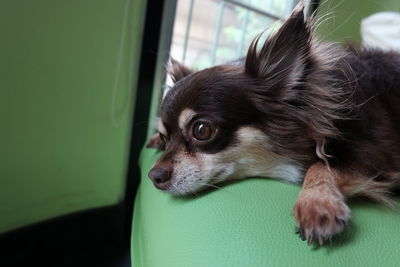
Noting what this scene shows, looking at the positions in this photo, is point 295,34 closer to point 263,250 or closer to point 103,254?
point 263,250

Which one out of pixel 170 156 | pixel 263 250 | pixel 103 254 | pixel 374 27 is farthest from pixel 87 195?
pixel 374 27

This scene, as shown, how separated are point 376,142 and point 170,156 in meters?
0.49

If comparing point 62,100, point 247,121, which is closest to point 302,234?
point 247,121

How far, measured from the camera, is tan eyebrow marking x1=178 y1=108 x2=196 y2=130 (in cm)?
89

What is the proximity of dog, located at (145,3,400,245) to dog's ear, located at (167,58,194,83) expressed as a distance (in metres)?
0.28

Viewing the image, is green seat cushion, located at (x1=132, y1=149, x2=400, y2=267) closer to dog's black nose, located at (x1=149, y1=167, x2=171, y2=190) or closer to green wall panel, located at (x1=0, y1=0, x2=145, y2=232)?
dog's black nose, located at (x1=149, y1=167, x2=171, y2=190)

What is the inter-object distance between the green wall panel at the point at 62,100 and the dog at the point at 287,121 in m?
0.70

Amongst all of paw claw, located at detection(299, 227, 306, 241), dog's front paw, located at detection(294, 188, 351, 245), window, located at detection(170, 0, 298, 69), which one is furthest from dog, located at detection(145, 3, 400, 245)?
window, located at detection(170, 0, 298, 69)

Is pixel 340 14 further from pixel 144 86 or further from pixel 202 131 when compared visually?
pixel 144 86

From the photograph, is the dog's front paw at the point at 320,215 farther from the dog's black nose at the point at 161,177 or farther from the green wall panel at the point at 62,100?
the green wall panel at the point at 62,100

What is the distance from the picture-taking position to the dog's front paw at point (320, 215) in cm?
64

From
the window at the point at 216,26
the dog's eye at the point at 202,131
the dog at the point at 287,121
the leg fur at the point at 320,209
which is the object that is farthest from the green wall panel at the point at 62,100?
the leg fur at the point at 320,209

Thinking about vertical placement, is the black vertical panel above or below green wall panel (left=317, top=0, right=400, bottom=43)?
below

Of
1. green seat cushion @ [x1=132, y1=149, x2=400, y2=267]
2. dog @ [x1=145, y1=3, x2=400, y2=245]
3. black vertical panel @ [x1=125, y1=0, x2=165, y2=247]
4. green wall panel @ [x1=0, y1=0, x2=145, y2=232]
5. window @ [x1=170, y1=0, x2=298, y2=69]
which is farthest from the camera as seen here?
window @ [x1=170, y1=0, x2=298, y2=69]
